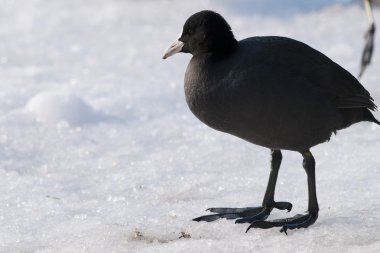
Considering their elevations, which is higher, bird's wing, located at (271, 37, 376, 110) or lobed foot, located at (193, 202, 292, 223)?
bird's wing, located at (271, 37, 376, 110)

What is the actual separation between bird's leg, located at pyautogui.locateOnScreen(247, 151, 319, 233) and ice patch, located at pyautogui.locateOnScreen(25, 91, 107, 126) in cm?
267

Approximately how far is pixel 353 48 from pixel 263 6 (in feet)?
6.30

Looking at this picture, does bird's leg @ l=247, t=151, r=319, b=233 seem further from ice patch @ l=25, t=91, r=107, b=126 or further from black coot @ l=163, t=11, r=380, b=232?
ice patch @ l=25, t=91, r=107, b=126

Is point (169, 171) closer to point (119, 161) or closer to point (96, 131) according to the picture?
point (119, 161)

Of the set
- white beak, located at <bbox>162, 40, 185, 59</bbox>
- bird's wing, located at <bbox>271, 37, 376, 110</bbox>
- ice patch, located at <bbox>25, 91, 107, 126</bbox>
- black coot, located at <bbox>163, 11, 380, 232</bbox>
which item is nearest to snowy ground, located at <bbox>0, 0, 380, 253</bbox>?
ice patch, located at <bbox>25, 91, 107, 126</bbox>

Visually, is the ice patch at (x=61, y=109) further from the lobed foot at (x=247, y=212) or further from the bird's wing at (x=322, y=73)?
the bird's wing at (x=322, y=73)

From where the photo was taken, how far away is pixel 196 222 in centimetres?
452

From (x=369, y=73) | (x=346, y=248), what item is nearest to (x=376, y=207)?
(x=346, y=248)

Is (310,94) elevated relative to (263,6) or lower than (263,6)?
lower

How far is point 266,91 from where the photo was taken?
425 cm

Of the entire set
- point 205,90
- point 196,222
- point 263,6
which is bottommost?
point 196,222

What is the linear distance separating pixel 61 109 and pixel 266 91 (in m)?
3.03

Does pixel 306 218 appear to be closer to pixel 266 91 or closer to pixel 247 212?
pixel 247 212

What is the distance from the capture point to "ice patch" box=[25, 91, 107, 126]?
693cm
